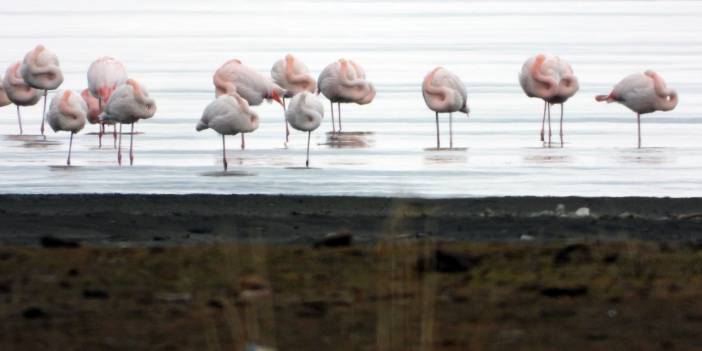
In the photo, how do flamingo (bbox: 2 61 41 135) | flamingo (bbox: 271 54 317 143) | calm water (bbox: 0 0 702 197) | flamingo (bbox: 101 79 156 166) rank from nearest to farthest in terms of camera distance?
1. calm water (bbox: 0 0 702 197)
2. flamingo (bbox: 101 79 156 166)
3. flamingo (bbox: 2 61 41 135)
4. flamingo (bbox: 271 54 317 143)

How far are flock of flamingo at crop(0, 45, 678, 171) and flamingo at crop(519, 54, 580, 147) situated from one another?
0.01m

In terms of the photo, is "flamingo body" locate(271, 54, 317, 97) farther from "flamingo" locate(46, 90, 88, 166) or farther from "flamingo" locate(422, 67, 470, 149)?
"flamingo" locate(46, 90, 88, 166)

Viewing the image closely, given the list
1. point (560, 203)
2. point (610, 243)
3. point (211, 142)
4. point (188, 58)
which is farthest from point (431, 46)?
point (610, 243)

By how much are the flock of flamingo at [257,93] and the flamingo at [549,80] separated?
1 cm

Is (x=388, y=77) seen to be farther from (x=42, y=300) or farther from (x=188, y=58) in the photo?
(x=42, y=300)

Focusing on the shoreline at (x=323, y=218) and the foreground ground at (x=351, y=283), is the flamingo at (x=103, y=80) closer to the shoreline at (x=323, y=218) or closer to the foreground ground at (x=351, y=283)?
the shoreline at (x=323, y=218)

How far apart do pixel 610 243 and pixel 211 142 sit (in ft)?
38.2

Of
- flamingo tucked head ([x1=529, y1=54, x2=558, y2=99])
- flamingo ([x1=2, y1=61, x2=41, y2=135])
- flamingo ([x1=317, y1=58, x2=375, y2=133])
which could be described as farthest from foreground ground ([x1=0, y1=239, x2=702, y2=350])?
flamingo ([x1=2, y1=61, x2=41, y2=135])

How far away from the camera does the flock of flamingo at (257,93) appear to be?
65.4 ft

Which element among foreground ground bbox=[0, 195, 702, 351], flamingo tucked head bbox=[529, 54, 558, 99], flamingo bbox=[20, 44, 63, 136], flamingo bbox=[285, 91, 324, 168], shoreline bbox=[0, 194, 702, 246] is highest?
flamingo bbox=[20, 44, 63, 136]

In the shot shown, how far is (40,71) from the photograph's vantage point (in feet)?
83.3

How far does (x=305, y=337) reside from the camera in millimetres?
7035

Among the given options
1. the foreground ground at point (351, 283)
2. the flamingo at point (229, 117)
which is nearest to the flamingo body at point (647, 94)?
the flamingo at point (229, 117)

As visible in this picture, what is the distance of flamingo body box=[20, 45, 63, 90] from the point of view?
25375mm
